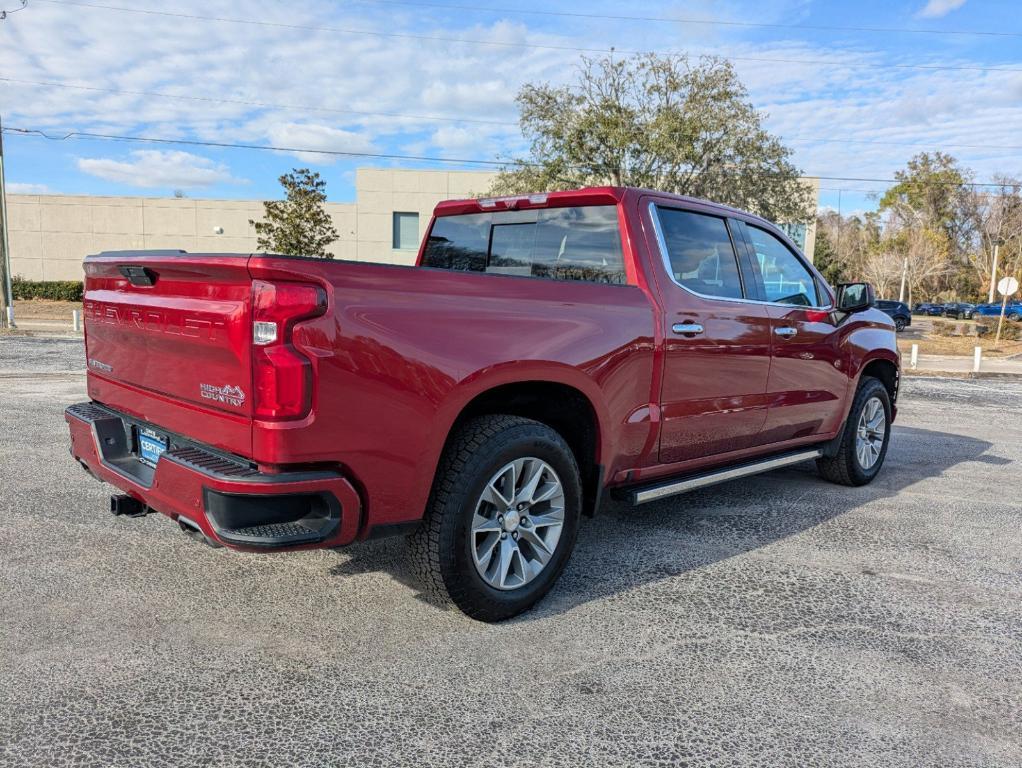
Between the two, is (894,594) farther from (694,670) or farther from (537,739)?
(537,739)

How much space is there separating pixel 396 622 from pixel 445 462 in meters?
0.78

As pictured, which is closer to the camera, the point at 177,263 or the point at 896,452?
the point at 177,263

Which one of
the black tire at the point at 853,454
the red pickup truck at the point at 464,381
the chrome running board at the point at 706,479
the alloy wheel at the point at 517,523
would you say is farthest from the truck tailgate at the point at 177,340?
the black tire at the point at 853,454

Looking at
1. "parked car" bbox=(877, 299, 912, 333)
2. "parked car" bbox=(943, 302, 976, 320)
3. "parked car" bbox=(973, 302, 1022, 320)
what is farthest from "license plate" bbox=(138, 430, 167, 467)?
"parked car" bbox=(943, 302, 976, 320)

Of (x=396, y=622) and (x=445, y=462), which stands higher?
(x=445, y=462)

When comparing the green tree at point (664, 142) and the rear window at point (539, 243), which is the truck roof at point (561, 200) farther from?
the green tree at point (664, 142)

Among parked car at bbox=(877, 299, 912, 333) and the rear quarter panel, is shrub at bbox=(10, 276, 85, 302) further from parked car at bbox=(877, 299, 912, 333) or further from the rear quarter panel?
parked car at bbox=(877, 299, 912, 333)

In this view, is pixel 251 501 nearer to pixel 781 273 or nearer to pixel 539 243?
pixel 539 243

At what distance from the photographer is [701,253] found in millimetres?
4359

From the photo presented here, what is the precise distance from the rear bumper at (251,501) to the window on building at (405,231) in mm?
35728

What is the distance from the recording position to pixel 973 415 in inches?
408

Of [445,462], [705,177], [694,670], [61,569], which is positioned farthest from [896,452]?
[705,177]

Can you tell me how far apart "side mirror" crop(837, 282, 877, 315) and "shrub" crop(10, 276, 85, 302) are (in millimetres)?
38993

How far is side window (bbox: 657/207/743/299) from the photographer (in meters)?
4.16
